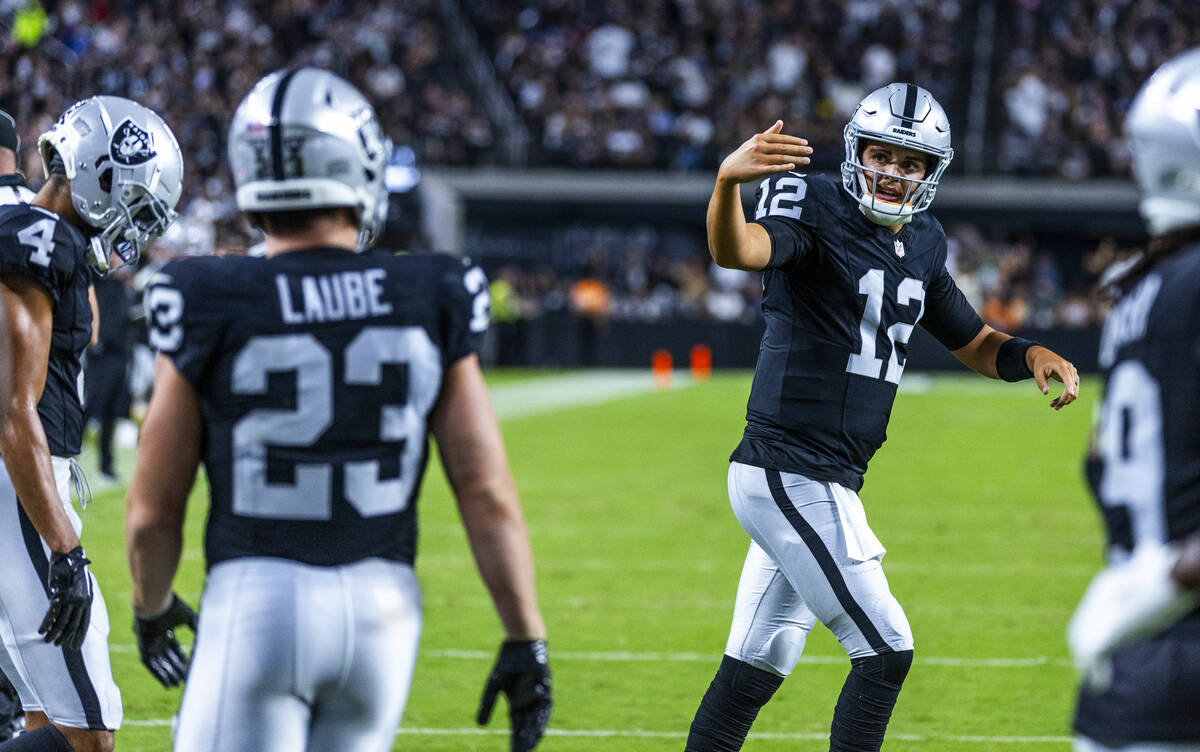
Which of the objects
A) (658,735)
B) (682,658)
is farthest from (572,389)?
(658,735)

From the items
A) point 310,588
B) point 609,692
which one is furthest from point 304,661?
point 609,692

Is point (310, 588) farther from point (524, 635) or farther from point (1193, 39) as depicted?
point (1193, 39)

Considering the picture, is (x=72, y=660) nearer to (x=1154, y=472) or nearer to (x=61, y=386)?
(x=61, y=386)

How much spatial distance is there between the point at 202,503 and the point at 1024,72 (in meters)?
22.2

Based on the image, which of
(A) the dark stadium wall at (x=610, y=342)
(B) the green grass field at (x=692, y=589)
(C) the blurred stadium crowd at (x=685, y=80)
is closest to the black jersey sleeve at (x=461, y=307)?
(B) the green grass field at (x=692, y=589)

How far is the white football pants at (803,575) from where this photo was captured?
3.74m

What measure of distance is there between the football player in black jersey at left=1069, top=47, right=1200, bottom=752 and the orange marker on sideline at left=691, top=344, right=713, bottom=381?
23.1m

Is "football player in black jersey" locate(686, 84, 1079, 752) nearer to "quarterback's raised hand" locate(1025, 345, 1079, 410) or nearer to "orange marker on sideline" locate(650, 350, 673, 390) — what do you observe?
"quarterback's raised hand" locate(1025, 345, 1079, 410)

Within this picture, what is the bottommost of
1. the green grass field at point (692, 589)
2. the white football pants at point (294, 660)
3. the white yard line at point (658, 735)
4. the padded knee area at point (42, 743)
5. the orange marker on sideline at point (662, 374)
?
the orange marker on sideline at point (662, 374)

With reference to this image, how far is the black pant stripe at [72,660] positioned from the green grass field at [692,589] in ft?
5.60

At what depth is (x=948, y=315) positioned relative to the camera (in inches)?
168

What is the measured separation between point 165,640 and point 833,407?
1.89m

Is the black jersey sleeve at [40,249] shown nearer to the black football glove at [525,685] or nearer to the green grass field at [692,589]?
the black football glove at [525,685]

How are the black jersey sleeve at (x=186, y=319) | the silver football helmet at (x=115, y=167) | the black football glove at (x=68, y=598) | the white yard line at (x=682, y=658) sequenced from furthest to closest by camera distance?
the white yard line at (x=682, y=658) → the silver football helmet at (x=115, y=167) → the black football glove at (x=68, y=598) → the black jersey sleeve at (x=186, y=319)
